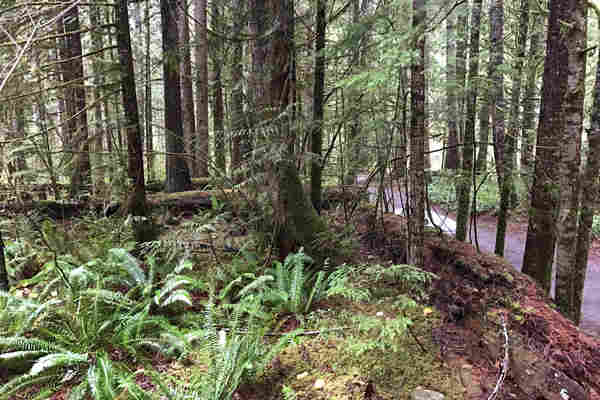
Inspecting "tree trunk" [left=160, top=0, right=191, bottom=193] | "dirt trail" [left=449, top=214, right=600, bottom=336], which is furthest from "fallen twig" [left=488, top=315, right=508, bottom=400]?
"tree trunk" [left=160, top=0, right=191, bottom=193]

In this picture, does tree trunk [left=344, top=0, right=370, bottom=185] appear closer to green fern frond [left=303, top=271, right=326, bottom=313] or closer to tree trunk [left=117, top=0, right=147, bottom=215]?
green fern frond [left=303, top=271, right=326, bottom=313]

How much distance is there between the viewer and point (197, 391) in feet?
8.29

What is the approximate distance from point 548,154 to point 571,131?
0.39 meters

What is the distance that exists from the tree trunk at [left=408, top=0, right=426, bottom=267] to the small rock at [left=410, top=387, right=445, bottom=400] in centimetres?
148

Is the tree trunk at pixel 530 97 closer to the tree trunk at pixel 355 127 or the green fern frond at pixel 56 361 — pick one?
the tree trunk at pixel 355 127

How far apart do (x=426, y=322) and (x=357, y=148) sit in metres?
2.96

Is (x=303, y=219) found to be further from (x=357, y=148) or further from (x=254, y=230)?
(x=357, y=148)

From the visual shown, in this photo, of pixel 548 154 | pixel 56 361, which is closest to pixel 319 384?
pixel 56 361

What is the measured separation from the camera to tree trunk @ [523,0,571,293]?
4.59 metres

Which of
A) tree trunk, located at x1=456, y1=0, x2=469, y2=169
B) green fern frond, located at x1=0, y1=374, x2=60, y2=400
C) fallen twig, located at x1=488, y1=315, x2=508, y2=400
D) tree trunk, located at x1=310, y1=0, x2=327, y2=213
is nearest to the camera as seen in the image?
fallen twig, located at x1=488, y1=315, x2=508, y2=400

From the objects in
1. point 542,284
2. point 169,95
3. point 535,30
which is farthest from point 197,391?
point 535,30

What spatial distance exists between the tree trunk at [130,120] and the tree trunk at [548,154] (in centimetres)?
524

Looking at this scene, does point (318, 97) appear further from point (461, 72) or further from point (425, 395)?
point (425, 395)

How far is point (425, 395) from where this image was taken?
253cm
